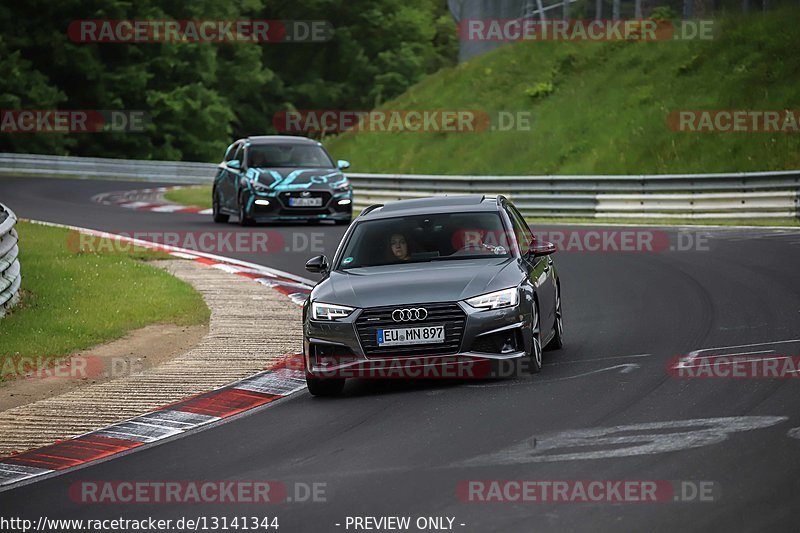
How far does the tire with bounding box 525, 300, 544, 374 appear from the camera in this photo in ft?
37.1

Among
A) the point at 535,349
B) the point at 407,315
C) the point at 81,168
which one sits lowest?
the point at 535,349

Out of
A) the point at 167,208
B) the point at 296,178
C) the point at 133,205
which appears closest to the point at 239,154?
the point at 296,178

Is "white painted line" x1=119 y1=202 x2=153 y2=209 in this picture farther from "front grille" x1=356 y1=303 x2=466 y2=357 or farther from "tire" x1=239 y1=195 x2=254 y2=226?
"front grille" x1=356 y1=303 x2=466 y2=357

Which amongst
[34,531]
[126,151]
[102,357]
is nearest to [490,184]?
[102,357]

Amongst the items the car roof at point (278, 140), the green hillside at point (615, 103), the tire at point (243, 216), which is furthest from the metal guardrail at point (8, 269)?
the green hillside at point (615, 103)

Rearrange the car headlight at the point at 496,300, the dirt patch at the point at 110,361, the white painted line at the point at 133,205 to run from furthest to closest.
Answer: the white painted line at the point at 133,205 < the dirt patch at the point at 110,361 < the car headlight at the point at 496,300

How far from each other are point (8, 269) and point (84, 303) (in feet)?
3.65

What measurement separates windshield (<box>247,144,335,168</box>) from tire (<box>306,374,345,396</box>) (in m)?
17.3

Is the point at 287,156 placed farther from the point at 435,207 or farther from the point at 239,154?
the point at 435,207

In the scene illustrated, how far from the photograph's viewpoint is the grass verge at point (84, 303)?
1462 cm

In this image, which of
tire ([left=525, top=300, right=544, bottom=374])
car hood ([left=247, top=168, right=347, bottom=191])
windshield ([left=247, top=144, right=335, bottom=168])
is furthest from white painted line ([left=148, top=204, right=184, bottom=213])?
tire ([left=525, top=300, right=544, bottom=374])

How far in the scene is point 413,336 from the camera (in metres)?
10.9

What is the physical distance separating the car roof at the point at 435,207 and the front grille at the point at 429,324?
5.76ft

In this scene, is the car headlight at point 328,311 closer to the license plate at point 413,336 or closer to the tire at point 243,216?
the license plate at point 413,336
